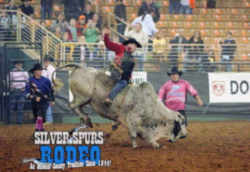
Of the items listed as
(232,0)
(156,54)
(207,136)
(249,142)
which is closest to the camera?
(249,142)

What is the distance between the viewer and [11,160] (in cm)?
→ 783

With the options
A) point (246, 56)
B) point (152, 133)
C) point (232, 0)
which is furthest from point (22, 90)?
point (232, 0)

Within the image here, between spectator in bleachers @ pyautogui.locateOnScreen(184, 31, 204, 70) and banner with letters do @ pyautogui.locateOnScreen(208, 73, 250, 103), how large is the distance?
86 centimetres

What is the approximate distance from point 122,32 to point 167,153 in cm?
1097

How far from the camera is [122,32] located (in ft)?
63.1

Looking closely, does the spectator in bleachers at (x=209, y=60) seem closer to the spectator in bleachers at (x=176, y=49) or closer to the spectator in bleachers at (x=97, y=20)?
the spectator in bleachers at (x=176, y=49)

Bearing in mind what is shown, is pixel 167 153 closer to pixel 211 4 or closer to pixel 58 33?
pixel 58 33

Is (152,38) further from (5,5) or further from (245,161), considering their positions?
(245,161)

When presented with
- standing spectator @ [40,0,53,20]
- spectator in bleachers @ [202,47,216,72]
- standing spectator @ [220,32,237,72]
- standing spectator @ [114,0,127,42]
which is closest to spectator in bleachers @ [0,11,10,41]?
standing spectator @ [40,0,53,20]

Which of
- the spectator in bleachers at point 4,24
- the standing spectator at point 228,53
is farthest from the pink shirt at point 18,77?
the standing spectator at point 228,53

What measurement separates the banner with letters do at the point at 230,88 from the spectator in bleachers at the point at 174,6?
663 centimetres

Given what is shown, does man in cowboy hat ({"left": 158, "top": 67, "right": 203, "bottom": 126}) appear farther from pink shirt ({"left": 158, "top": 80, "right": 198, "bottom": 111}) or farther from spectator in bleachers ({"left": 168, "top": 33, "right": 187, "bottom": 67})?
spectator in bleachers ({"left": 168, "top": 33, "right": 187, "bottom": 67})

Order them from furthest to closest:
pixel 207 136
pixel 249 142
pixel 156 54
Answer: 1. pixel 156 54
2. pixel 207 136
3. pixel 249 142

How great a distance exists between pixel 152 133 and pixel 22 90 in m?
6.52
